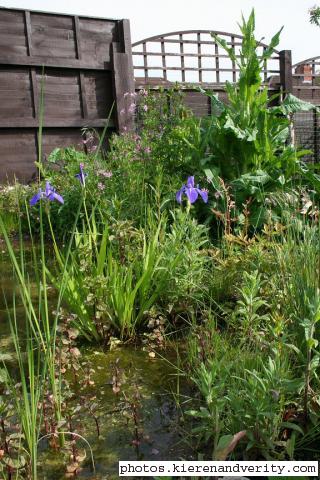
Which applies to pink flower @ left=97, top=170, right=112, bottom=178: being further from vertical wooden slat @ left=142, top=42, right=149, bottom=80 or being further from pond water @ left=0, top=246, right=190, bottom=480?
vertical wooden slat @ left=142, top=42, right=149, bottom=80

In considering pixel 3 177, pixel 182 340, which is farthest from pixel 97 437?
pixel 3 177

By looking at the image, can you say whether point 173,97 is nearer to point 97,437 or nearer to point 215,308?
point 215,308

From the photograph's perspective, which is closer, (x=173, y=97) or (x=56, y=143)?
(x=173, y=97)

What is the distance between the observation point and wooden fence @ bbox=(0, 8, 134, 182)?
6355mm

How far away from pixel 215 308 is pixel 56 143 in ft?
16.2

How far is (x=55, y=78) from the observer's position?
6.62m

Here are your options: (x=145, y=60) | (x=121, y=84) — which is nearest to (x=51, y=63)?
(x=121, y=84)

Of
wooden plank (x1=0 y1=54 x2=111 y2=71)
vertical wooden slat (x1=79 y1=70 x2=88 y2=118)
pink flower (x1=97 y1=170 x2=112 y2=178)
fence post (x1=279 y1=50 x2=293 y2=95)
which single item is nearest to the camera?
pink flower (x1=97 y1=170 x2=112 y2=178)

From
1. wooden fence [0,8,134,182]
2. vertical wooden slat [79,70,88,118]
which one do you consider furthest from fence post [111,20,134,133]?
vertical wooden slat [79,70,88,118]

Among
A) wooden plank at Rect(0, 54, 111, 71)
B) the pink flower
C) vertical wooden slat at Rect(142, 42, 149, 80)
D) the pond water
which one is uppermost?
vertical wooden slat at Rect(142, 42, 149, 80)

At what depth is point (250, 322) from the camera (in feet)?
5.94

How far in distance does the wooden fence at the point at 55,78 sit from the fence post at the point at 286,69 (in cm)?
351

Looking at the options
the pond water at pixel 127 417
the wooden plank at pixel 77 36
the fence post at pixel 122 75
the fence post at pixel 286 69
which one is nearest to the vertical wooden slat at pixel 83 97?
the wooden plank at pixel 77 36

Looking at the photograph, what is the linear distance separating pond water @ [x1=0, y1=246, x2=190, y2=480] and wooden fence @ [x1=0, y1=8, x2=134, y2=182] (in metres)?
4.68
